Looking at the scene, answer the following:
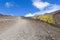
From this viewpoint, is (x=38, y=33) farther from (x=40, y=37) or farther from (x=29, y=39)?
(x=29, y=39)

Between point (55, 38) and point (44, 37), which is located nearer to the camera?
point (44, 37)

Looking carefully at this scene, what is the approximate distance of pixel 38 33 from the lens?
34.7 m

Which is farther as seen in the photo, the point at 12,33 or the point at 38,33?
the point at 38,33

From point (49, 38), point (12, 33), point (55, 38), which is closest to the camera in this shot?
point (12, 33)

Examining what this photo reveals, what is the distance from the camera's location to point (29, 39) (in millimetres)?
30828

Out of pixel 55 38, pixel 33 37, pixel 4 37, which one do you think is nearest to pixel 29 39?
pixel 33 37

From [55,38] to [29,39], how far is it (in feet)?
24.1

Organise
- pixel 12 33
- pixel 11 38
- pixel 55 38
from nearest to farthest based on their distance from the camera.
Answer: pixel 11 38 → pixel 12 33 → pixel 55 38

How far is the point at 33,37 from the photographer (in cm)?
3194

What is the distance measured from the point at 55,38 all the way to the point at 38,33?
3694 mm

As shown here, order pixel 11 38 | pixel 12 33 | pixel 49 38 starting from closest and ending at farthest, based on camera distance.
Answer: pixel 11 38 < pixel 12 33 < pixel 49 38

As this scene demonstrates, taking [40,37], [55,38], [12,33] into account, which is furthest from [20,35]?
[55,38]

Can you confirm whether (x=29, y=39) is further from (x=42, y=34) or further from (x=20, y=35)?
(x=42, y=34)

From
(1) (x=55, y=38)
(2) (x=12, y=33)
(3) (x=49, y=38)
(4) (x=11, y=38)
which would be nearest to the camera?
(4) (x=11, y=38)
